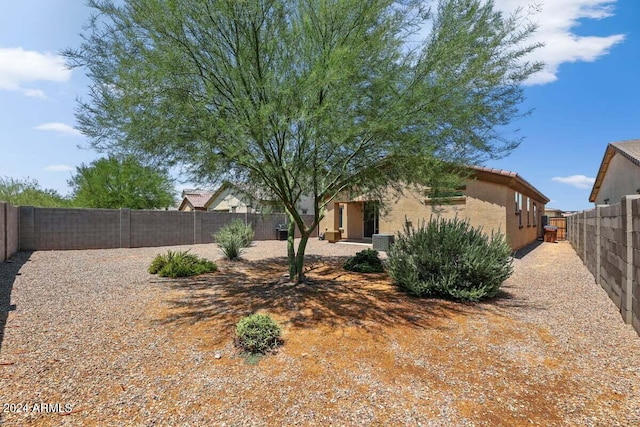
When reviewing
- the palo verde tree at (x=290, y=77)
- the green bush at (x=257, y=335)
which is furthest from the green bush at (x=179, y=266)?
the green bush at (x=257, y=335)

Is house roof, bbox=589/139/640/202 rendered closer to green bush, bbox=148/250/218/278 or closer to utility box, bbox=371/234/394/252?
utility box, bbox=371/234/394/252

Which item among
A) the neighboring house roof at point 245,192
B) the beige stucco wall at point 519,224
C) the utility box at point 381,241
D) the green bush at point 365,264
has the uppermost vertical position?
the neighboring house roof at point 245,192

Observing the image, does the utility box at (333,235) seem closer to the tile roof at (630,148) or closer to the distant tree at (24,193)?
the tile roof at (630,148)

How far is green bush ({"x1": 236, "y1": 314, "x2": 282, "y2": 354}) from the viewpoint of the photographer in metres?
4.33

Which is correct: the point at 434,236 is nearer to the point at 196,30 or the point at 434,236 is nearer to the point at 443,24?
the point at 443,24

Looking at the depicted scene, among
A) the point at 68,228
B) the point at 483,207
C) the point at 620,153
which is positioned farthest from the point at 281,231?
the point at 620,153

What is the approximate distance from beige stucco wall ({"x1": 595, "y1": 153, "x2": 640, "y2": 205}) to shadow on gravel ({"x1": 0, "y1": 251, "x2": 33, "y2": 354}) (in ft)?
63.4

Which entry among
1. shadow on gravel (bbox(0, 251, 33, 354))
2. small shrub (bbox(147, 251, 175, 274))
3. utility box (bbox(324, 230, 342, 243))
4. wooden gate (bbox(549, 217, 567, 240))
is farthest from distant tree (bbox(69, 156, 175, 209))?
wooden gate (bbox(549, 217, 567, 240))

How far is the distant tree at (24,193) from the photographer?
2380 centimetres

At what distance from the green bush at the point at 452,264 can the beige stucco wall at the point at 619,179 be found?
10.7 metres

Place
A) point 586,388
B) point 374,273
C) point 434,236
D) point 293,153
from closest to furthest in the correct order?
point 586,388
point 293,153
point 434,236
point 374,273

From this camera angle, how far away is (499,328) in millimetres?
5203

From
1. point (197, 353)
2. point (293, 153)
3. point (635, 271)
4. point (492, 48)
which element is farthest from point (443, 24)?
point (197, 353)

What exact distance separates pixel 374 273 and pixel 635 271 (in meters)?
5.91
